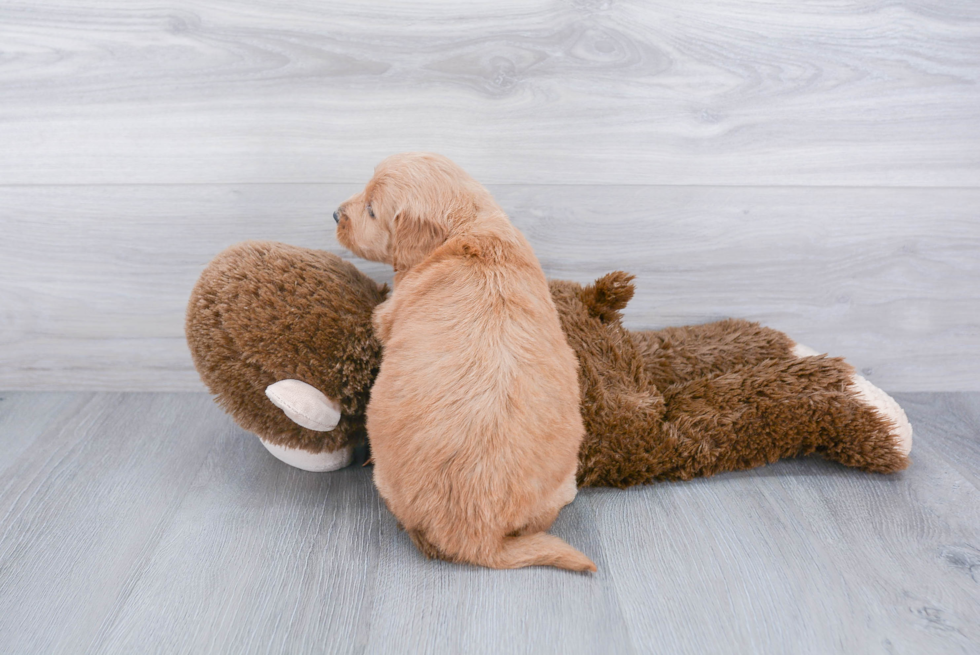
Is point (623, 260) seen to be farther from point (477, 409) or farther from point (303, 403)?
point (303, 403)

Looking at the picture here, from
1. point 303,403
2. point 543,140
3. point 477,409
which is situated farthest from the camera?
point 543,140

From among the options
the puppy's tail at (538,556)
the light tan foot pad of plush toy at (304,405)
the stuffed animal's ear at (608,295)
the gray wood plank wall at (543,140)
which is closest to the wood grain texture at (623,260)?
the gray wood plank wall at (543,140)

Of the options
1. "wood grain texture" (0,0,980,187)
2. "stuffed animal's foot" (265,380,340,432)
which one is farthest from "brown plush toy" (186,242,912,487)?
"wood grain texture" (0,0,980,187)

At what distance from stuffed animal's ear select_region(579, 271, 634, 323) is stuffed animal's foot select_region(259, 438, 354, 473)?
536 millimetres

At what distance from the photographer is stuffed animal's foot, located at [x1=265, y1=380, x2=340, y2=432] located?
973mm

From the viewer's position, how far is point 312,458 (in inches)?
43.7

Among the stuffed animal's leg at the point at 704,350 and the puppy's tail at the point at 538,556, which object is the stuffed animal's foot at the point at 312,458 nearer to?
the puppy's tail at the point at 538,556

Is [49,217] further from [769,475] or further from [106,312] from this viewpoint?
[769,475]

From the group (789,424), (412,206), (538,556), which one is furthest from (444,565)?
(789,424)

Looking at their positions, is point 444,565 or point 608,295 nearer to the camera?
point 444,565

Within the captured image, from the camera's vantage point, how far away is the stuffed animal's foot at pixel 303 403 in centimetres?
97

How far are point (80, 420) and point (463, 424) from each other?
0.99 metres

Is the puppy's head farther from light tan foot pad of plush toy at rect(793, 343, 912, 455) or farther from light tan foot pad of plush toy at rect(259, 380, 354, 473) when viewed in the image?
light tan foot pad of plush toy at rect(793, 343, 912, 455)

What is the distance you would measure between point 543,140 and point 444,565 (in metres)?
0.81
